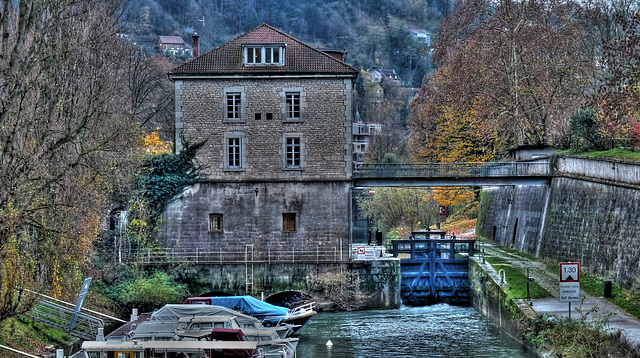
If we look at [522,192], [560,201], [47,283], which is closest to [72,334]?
[47,283]

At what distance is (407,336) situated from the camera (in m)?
30.7

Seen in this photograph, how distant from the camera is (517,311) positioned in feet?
90.3

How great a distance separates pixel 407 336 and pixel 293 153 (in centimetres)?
1063

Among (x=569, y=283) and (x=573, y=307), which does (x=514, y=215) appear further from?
(x=569, y=283)

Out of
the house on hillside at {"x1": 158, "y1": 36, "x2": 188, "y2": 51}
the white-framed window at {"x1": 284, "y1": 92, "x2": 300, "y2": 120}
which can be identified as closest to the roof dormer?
the white-framed window at {"x1": 284, "y1": 92, "x2": 300, "y2": 120}

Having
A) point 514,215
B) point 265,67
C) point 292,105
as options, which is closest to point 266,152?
point 292,105

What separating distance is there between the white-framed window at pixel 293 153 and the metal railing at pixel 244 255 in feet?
12.0

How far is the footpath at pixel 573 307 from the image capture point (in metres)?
22.4

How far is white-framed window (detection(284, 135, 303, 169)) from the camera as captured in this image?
37.8m

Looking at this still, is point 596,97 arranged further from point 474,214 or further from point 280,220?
point 474,214

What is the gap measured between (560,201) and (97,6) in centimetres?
2137

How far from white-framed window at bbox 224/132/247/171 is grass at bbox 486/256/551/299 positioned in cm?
1168

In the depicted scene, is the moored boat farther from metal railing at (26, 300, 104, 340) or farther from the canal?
the canal

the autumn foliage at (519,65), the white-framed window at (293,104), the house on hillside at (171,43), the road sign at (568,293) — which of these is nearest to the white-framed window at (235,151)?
the white-framed window at (293,104)
